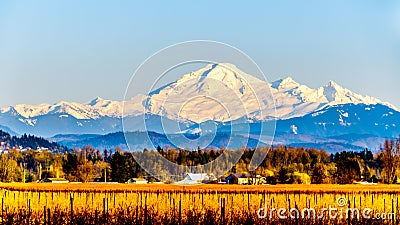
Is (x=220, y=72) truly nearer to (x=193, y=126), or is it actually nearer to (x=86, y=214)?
(x=193, y=126)

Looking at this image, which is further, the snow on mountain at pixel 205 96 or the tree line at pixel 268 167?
the tree line at pixel 268 167

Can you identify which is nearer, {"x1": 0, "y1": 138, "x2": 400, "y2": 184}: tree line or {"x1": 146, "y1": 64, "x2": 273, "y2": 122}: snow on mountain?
{"x1": 146, "y1": 64, "x2": 273, "y2": 122}: snow on mountain

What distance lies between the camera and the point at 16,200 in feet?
146

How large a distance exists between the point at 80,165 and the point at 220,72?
70870 mm

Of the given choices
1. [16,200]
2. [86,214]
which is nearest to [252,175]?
[16,200]

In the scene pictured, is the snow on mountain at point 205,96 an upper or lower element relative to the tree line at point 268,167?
upper

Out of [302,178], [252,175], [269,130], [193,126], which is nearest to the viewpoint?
[269,130]

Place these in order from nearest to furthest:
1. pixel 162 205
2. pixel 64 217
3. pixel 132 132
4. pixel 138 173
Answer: pixel 64 217 → pixel 162 205 → pixel 132 132 → pixel 138 173

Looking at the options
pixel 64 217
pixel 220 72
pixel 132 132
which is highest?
pixel 220 72

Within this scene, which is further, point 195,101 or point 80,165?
point 80,165

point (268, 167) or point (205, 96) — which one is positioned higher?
point (205, 96)

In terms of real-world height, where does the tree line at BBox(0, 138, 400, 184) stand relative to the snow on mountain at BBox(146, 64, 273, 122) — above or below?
below

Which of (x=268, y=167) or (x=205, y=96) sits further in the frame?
(x=268, y=167)

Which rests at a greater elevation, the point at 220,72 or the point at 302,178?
the point at 220,72
